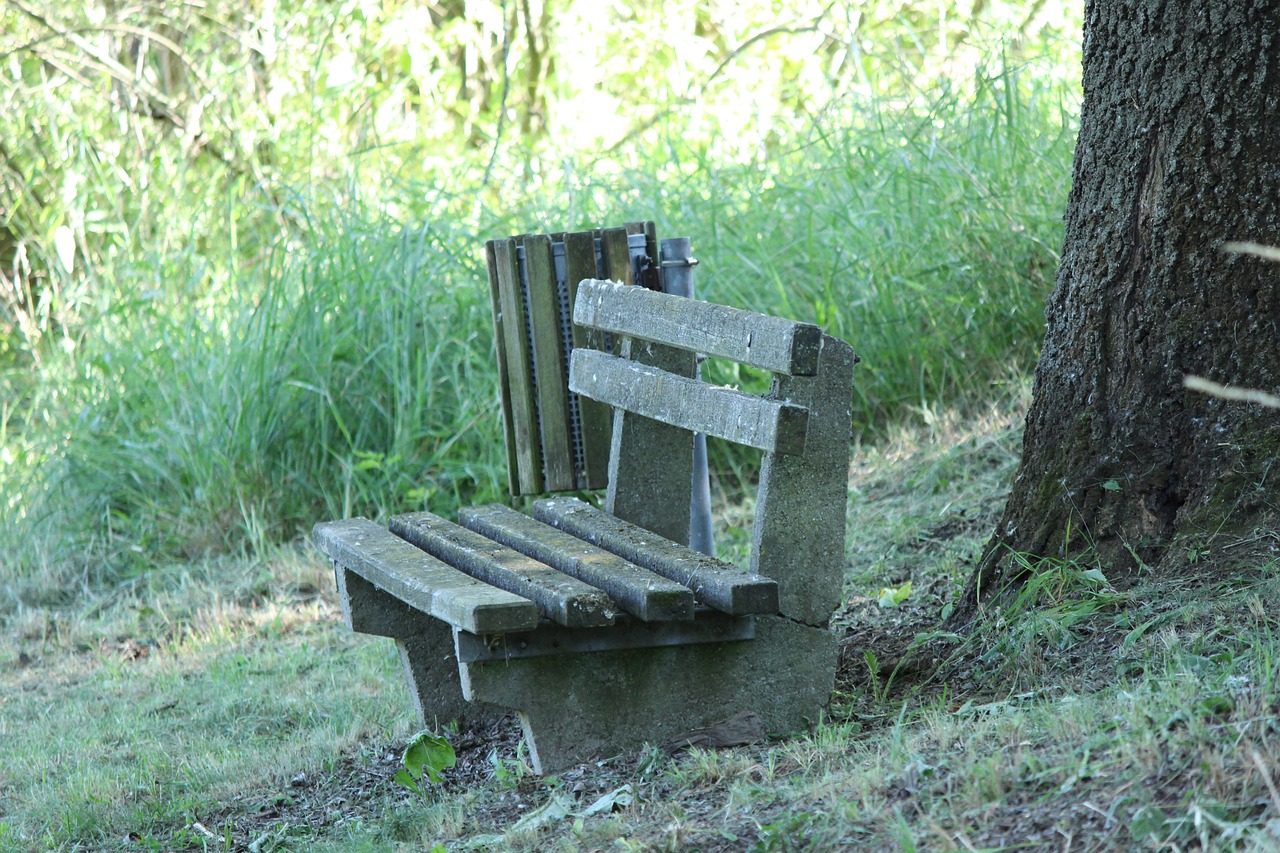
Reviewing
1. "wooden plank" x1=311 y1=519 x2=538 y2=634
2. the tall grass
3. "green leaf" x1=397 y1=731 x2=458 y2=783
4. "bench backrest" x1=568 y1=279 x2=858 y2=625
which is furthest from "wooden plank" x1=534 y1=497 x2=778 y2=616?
the tall grass

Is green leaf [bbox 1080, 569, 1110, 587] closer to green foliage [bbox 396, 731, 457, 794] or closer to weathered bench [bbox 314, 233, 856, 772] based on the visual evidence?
weathered bench [bbox 314, 233, 856, 772]

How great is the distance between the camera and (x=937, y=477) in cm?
554

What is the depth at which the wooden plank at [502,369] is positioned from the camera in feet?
14.8

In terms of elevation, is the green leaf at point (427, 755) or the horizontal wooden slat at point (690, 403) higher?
the horizontal wooden slat at point (690, 403)

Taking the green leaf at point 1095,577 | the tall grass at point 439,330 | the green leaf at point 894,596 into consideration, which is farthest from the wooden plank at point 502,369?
the green leaf at point 1095,577

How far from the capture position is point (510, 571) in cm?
311

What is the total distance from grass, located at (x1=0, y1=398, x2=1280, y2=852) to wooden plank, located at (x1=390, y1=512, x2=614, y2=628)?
0.40 metres

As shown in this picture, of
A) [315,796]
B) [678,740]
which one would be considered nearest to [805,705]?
[678,740]

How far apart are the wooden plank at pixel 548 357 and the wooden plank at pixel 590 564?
17.7 inches

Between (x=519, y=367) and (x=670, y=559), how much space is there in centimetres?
148

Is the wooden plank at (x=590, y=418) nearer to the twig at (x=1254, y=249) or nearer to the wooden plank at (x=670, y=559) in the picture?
the wooden plank at (x=670, y=559)

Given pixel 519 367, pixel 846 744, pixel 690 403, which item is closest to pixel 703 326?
pixel 690 403

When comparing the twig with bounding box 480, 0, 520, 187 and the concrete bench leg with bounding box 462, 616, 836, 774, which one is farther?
the twig with bounding box 480, 0, 520, 187

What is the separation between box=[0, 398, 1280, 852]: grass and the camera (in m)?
2.24
